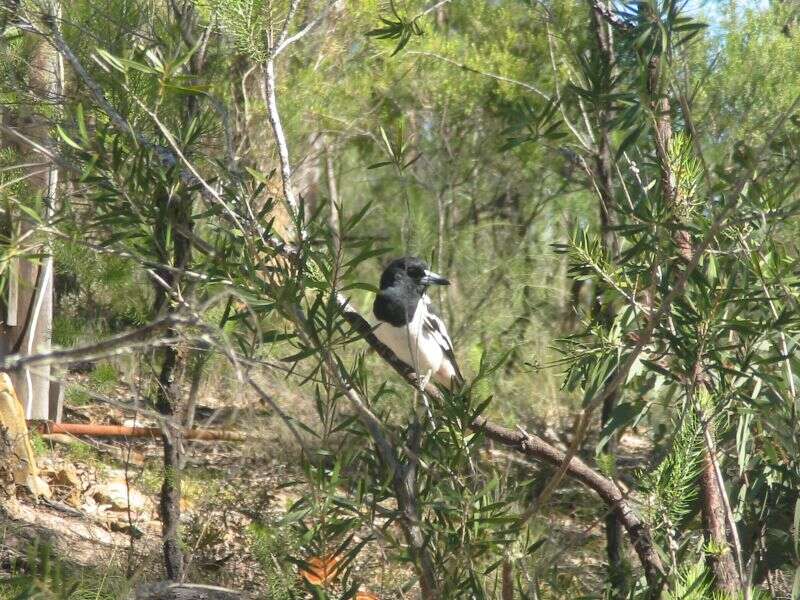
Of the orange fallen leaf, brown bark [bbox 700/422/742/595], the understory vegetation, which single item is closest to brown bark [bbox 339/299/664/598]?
the understory vegetation

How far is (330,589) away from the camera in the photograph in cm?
250

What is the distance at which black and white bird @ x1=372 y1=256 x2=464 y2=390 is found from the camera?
4.32 m

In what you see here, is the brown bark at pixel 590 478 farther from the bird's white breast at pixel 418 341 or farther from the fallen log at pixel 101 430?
the fallen log at pixel 101 430

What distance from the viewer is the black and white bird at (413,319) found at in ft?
14.2

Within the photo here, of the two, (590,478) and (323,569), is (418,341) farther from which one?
(323,569)

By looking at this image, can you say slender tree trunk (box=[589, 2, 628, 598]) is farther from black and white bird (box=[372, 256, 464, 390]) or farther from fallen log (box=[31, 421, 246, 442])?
fallen log (box=[31, 421, 246, 442])

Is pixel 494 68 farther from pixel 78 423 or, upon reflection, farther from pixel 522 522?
pixel 522 522

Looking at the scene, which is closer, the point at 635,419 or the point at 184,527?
the point at 635,419

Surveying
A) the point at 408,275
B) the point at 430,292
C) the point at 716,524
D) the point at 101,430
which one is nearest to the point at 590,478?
the point at 716,524

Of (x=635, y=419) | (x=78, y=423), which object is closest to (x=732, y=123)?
(x=635, y=419)

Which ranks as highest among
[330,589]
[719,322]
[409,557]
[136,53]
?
[136,53]

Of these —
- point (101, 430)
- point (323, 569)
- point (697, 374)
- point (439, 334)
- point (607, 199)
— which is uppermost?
point (607, 199)

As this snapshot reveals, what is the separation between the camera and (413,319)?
436 centimetres

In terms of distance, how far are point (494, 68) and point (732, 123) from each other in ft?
5.93
